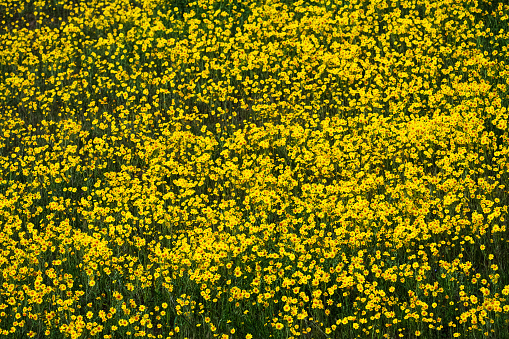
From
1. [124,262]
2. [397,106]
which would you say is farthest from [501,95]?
[124,262]

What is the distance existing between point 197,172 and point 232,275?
2.22 metres

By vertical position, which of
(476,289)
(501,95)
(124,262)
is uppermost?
(501,95)

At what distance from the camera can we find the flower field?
570cm

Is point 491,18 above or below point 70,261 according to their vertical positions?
above

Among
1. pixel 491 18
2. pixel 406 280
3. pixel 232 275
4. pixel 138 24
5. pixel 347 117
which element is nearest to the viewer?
pixel 406 280

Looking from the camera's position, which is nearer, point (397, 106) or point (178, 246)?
point (178, 246)

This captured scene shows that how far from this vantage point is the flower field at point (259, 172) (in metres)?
5.70

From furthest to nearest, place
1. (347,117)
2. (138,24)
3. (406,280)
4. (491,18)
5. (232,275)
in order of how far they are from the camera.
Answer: (138,24), (491,18), (347,117), (232,275), (406,280)

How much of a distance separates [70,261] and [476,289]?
426 cm

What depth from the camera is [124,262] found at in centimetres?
673

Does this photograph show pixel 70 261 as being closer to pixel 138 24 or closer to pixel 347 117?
pixel 347 117

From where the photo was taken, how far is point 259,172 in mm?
7844

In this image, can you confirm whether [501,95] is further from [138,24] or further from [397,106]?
[138,24]

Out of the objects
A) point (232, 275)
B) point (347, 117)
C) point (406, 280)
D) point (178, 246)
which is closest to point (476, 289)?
point (406, 280)
